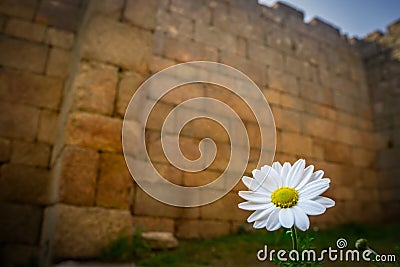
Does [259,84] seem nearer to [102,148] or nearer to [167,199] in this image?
[167,199]

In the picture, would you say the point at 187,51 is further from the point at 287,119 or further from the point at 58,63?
the point at 287,119

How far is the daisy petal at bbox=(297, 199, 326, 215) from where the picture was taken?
0.64 metres

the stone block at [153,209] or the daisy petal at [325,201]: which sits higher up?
the daisy petal at [325,201]

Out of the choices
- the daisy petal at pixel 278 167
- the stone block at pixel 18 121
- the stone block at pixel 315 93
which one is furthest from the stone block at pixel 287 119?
the daisy petal at pixel 278 167

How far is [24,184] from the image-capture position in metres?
3.19

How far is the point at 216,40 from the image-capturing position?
15.9 feet

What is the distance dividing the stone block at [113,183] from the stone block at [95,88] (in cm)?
40

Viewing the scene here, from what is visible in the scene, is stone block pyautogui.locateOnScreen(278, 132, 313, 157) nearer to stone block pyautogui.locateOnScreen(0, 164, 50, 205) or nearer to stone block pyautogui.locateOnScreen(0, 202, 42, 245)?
stone block pyautogui.locateOnScreen(0, 164, 50, 205)

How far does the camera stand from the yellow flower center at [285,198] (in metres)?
0.69

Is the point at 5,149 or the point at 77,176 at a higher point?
the point at 5,149

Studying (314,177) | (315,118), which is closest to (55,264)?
(314,177)

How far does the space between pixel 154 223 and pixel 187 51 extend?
2.39 metres

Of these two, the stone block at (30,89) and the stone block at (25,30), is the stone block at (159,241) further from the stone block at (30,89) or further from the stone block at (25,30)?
the stone block at (25,30)

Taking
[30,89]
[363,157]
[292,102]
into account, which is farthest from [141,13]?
[363,157]
